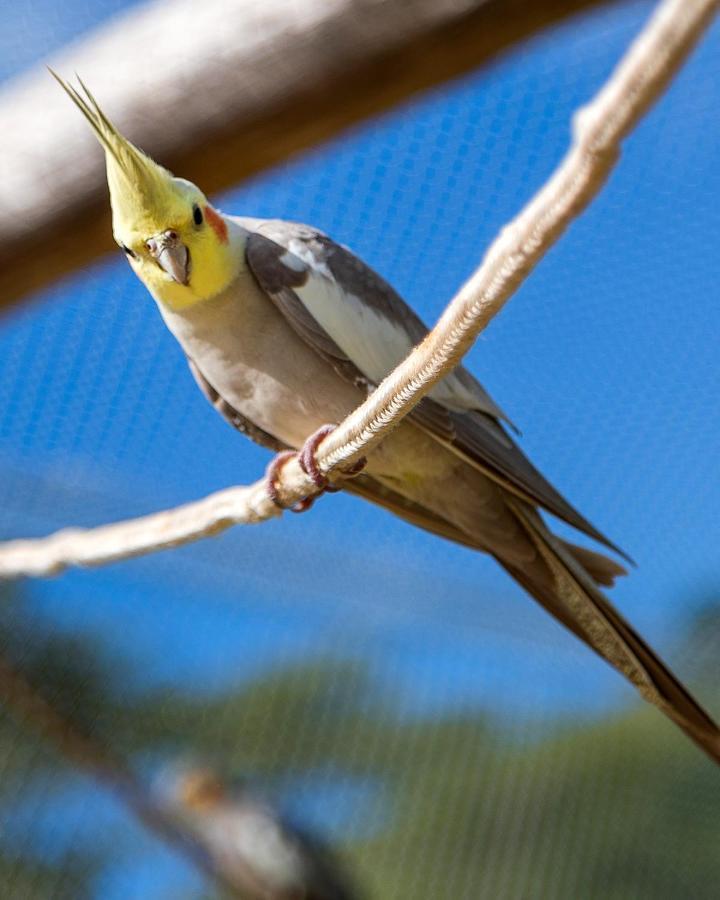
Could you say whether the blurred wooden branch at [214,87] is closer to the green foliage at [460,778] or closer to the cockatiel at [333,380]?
the cockatiel at [333,380]

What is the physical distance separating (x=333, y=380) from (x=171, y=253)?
242 mm

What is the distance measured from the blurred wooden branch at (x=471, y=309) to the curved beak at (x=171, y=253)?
250mm

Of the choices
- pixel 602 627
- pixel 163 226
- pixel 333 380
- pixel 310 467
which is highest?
pixel 163 226

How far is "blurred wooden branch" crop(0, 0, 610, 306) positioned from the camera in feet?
3.12

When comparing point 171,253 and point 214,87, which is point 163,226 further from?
point 214,87

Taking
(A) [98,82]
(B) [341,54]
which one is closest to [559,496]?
(B) [341,54]

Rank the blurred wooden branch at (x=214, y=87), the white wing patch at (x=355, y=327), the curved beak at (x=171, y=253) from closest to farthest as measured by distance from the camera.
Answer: the blurred wooden branch at (x=214, y=87) < the curved beak at (x=171, y=253) < the white wing patch at (x=355, y=327)

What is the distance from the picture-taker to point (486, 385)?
2.11 meters

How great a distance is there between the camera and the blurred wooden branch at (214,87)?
95 centimetres

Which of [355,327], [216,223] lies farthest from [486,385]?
[216,223]

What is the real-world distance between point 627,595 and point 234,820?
42.8 inches

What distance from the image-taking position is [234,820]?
167 cm

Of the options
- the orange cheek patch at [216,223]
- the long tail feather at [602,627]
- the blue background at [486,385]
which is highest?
the blue background at [486,385]

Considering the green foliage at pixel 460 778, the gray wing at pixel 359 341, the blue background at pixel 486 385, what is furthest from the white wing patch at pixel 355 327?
the green foliage at pixel 460 778
